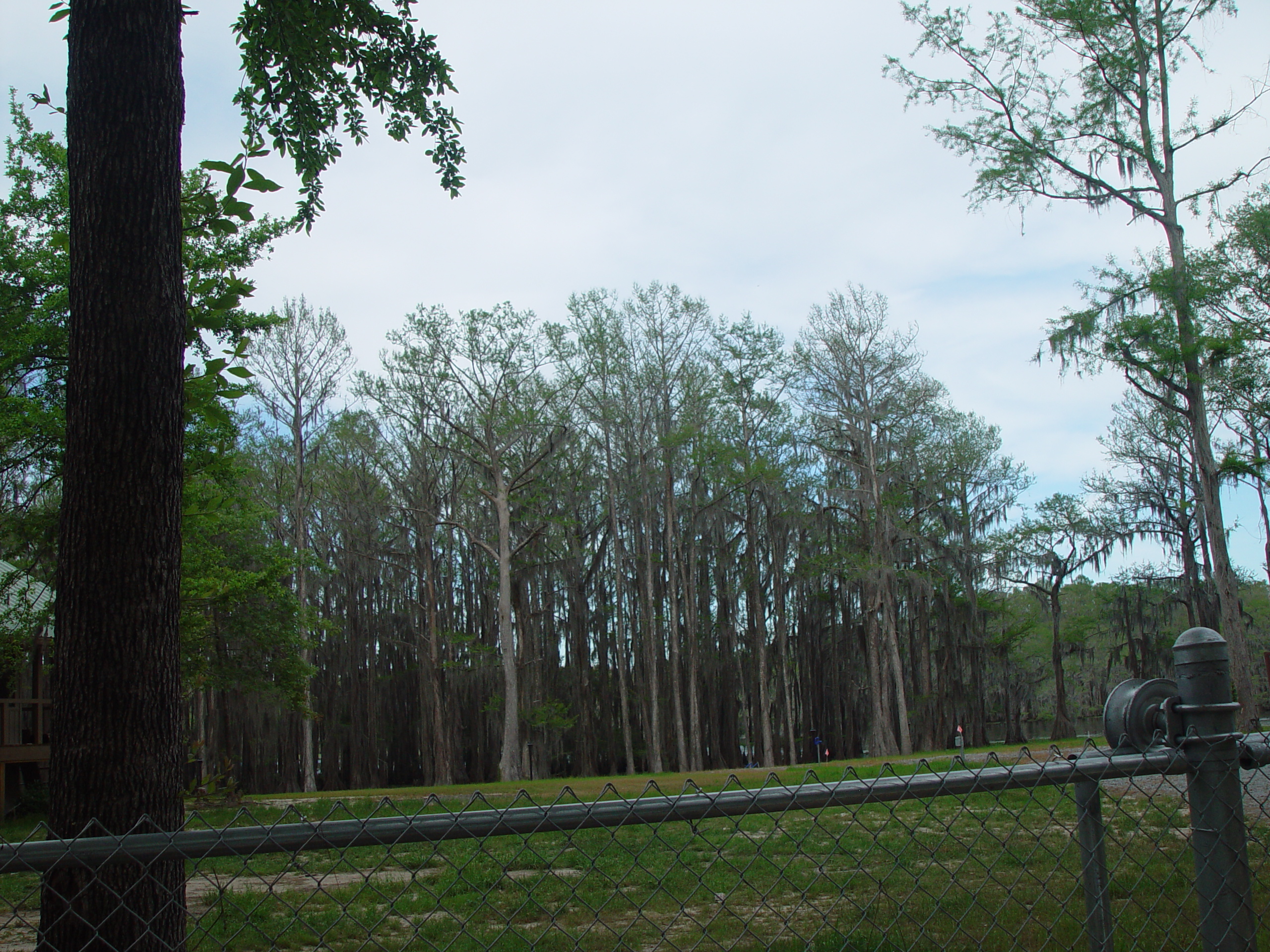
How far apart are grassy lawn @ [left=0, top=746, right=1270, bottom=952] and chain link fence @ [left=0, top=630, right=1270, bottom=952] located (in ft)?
0.09

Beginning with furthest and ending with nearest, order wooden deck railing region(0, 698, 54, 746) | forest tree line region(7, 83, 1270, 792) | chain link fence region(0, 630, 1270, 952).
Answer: forest tree line region(7, 83, 1270, 792) → wooden deck railing region(0, 698, 54, 746) → chain link fence region(0, 630, 1270, 952)

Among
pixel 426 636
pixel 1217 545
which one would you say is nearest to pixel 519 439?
pixel 426 636

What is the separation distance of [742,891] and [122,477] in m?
3.97

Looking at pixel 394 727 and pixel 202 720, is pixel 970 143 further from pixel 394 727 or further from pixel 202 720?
pixel 394 727

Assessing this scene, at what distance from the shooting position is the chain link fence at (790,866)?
1.84 metres

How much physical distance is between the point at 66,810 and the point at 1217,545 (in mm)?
20056

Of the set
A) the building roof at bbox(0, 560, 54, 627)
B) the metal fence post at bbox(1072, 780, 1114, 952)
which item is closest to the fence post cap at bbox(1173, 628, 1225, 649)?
the metal fence post at bbox(1072, 780, 1114, 952)

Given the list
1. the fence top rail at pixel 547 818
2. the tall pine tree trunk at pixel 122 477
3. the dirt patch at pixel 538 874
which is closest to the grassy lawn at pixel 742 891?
the dirt patch at pixel 538 874

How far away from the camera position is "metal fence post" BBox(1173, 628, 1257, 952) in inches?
84.4

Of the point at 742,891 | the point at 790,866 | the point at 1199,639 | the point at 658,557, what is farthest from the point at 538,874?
the point at 658,557

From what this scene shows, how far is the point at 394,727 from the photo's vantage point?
38.2 metres

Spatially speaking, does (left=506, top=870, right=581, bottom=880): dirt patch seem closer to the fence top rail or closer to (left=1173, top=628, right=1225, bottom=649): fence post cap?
the fence top rail

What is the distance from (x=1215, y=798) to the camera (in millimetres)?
2188

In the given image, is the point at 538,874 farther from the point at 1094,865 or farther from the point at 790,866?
the point at 1094,865
